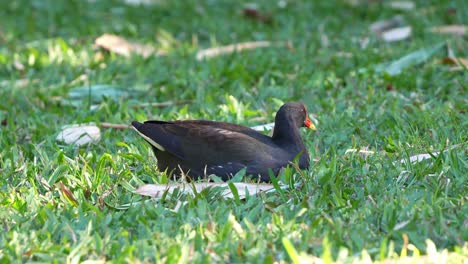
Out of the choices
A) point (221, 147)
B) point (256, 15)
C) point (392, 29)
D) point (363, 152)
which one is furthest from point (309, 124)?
point (256, 15)

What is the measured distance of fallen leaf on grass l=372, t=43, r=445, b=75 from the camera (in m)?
7.17

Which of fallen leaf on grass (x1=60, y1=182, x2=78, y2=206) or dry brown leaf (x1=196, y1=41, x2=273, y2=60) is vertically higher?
dry brown leaf (x1=196, y1=41, x2=273, y2=60)

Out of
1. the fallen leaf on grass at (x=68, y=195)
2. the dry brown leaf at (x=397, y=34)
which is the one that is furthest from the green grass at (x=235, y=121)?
the dry brown leaf at (x=397, y=34)

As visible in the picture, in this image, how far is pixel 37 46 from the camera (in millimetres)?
8172

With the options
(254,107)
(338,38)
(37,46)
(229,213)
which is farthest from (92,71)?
(229,213)

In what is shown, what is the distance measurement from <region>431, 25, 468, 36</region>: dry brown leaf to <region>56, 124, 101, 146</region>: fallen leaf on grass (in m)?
3.81

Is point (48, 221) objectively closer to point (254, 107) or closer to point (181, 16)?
point (254, 107)

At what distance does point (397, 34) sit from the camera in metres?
8.34

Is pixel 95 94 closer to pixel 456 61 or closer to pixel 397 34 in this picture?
pixel 456 61

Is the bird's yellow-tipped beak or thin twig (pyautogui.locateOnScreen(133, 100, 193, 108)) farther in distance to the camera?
thin twig (pyautogui.locateOnScreen(133, 100, 193, 108))

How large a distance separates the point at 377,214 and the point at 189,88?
122 inches

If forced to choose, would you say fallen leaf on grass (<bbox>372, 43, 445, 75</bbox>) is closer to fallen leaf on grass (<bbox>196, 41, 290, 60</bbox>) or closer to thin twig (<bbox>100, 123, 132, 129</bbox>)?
fallen leaf on grass (<bbox>196, 41, 290, 60</bbox>)

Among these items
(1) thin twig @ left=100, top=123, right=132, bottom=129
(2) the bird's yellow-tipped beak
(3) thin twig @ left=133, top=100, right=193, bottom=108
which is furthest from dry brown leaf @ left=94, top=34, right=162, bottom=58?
(2) the bird's yellow-tipped beak

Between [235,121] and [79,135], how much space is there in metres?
1.06
